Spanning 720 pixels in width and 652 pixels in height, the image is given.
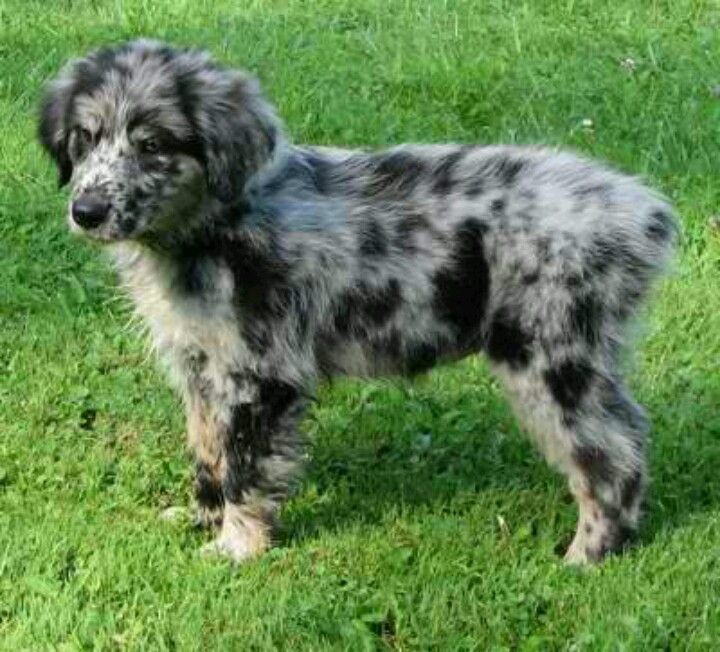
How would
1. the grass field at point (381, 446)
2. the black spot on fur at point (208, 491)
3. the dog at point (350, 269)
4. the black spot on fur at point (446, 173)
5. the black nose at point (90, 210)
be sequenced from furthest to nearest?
the black spot on fur at point (208, 491), the black spot on fur at point (446, 173), the dog at point (350, 269), the grass field at point (381, 446), the black nose at point (90, 210)

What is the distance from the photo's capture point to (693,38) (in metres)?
10.0

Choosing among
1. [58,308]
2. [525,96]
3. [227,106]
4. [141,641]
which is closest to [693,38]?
[525,96]

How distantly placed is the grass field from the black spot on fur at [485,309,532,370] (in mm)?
659

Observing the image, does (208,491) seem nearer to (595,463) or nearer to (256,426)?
(256,426)

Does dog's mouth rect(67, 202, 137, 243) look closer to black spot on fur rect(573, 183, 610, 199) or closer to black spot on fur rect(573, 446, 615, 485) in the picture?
black spot on fur rect(573, 183, 610, 199)

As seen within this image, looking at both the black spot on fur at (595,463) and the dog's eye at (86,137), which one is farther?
the black spot on fur at (595,463)

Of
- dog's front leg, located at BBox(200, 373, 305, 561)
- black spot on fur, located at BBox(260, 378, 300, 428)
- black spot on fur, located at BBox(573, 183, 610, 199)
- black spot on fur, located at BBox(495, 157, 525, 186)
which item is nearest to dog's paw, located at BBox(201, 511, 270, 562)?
dog's front leg, located at BBox(200, 373, 305, 561)

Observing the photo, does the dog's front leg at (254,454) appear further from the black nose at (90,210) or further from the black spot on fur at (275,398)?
the black nose at (90,210)

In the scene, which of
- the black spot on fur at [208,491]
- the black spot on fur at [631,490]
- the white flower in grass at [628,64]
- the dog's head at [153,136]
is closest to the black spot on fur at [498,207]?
the dog's head at [153,136]

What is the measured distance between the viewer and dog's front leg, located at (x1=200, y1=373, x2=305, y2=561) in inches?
208

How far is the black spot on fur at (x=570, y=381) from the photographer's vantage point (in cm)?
523

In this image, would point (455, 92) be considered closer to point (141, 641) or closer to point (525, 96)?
point (525, 96)

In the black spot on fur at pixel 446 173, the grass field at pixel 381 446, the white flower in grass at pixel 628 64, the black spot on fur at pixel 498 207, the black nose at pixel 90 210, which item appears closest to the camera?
the black nose at pixel 90 210

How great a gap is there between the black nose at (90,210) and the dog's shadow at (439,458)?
136 centimetres
